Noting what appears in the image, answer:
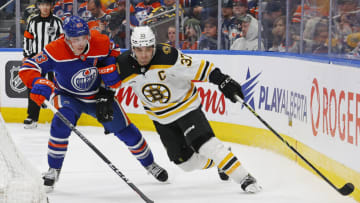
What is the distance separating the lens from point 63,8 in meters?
7.96

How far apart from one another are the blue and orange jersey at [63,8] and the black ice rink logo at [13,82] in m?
0.79

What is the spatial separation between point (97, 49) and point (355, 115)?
5.65ft

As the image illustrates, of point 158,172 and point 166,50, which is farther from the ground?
point 166,50

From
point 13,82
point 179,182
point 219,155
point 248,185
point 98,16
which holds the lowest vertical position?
point 179,182

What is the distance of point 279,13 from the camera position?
6297mm

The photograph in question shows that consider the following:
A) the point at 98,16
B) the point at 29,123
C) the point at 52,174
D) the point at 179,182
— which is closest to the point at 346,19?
the point at 179,182

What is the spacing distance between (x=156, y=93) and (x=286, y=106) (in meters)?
1.66

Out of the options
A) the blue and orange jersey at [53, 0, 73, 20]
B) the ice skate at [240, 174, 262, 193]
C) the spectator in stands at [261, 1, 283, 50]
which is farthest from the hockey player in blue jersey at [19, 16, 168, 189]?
the blue and orange jersey at [53, 0, 73, 20]

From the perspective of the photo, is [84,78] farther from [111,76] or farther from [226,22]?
[226,22]

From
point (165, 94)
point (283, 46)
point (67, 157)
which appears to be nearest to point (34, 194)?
point (165, 94)

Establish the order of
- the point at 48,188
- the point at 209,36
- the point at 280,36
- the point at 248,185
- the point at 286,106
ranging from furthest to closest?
the point at 209,36
the point at 280,36
the point at 286,106
the point at 48,188
the point at 248,185

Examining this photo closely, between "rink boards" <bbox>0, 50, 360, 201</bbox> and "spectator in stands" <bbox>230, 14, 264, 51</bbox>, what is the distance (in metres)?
0.20

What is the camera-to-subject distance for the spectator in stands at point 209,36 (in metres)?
7.25

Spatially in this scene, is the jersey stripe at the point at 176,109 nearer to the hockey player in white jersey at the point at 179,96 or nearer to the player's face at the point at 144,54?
the hockey player in white jersey at the point at 179,96
